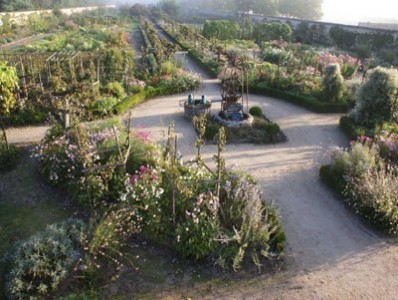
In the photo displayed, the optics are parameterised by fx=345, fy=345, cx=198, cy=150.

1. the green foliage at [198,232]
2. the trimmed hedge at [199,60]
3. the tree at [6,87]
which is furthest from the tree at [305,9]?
the green foliage at [198,232]

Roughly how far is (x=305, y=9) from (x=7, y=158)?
70.9m

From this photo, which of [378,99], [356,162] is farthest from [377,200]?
[378,99]

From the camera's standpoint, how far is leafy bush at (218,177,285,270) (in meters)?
6.02

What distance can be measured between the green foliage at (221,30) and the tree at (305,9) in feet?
137

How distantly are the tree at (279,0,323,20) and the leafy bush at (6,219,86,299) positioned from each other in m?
72.5

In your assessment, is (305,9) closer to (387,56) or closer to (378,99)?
(387,56)

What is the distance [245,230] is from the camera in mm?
6254

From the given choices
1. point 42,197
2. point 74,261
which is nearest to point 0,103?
point 42,197

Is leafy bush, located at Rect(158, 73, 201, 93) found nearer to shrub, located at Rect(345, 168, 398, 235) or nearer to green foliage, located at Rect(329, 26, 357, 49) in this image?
shrub, located at Rect(345, 168, 398, 235)

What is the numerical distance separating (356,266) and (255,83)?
12.2 metres

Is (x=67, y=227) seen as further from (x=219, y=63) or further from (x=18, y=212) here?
(x=219, y=63)

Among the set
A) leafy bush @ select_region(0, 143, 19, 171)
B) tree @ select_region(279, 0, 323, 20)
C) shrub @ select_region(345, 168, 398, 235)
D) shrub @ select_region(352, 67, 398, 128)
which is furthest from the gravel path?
tree @ select_region(279, 0, 323, 20)

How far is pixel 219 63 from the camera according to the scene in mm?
19078

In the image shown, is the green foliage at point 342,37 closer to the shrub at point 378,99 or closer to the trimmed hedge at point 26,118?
the shrub at point 378,99
